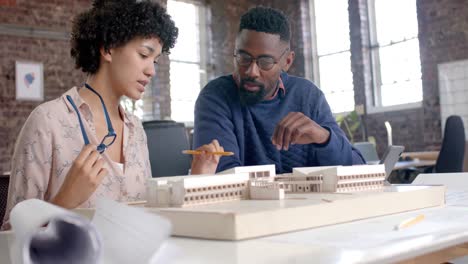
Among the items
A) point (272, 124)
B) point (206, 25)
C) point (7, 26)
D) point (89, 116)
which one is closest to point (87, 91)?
point (89, 116)

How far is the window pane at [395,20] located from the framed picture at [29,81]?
13.7ft

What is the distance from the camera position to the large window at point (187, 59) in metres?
7.40

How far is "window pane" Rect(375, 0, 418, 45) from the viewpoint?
676 centimetres

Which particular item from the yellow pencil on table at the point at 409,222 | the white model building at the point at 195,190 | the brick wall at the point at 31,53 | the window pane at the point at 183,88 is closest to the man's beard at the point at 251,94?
the white model building at the point at 195,190

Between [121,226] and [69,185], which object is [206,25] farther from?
[121,226]

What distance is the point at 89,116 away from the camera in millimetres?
1555

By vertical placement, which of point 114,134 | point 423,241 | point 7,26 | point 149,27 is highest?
point 7,26

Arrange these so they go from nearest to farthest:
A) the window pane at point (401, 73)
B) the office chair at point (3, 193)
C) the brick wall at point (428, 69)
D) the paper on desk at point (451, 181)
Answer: the paper on desk at point (451, 181), the office chair at point (3, 193), the brick wall at point (428, 69), the window pane at point (401, 73)

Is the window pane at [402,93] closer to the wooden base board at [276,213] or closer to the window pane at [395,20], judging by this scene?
the window pane at [395,20]

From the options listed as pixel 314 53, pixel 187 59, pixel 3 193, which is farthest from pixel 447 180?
pixel 314 53

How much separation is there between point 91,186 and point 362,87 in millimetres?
6400

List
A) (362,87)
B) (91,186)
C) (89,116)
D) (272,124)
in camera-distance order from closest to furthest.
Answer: (91,186) → (89,116) → (272,124) → (362,87)

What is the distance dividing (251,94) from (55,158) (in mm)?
602

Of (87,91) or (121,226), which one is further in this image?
(87,91)
